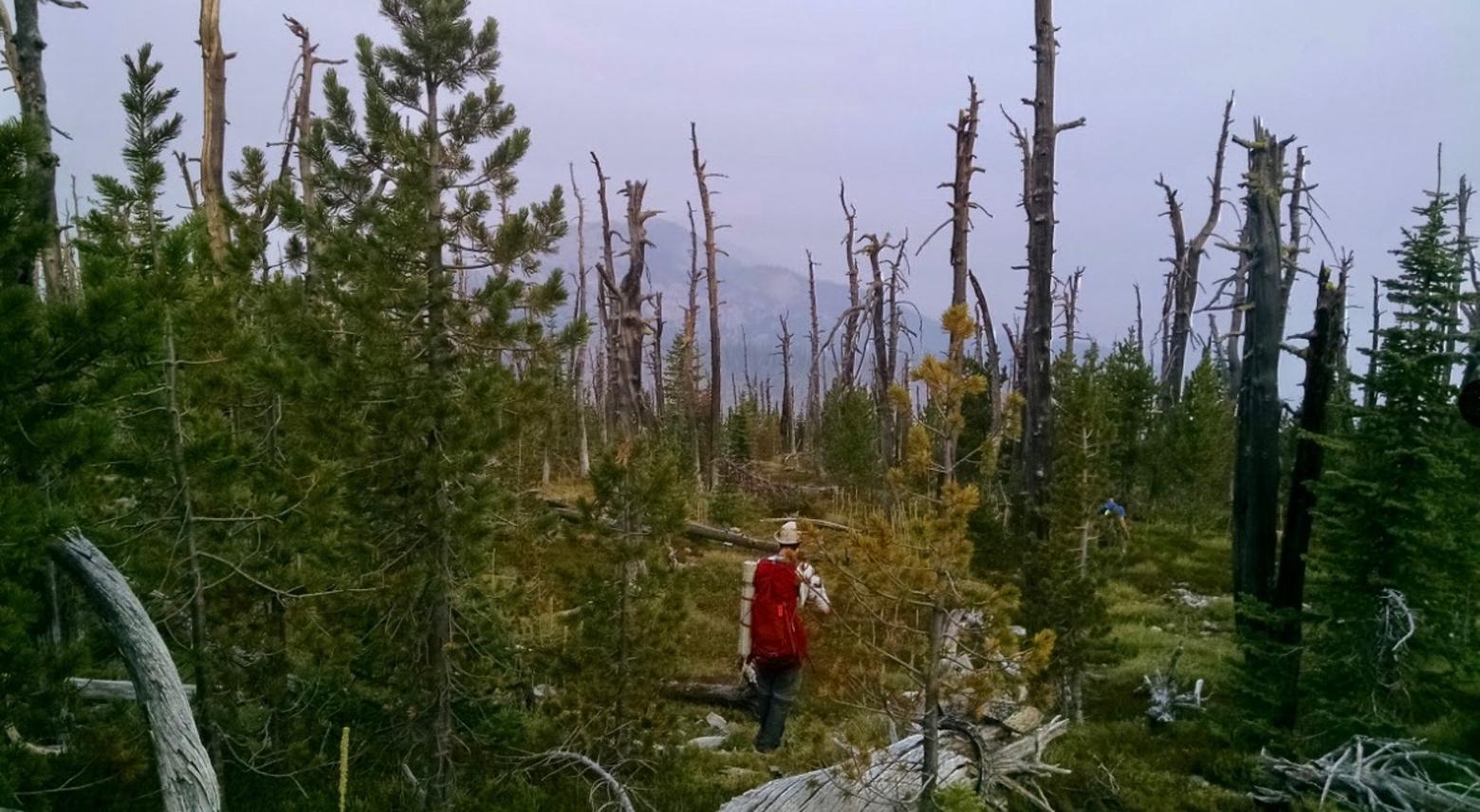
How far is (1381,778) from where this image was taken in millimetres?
5766

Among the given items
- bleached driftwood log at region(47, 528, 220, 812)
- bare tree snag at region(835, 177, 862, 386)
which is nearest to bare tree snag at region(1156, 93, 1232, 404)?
bare tree snag at region(835, 177, 862, 386)

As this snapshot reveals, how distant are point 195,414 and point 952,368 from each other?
485 centimetres

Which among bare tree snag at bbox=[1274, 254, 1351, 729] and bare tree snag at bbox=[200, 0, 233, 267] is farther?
bare tree snag at bbox=[200, 0, 233, 267]

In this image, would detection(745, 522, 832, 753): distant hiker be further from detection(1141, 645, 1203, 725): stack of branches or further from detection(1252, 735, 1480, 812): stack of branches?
detection(1141, 645, 1203, 725): stack of branches

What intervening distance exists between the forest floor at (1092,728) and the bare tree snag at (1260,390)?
1100mm

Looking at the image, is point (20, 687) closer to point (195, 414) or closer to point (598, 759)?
point (195, 414)

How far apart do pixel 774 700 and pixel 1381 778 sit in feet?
15.1

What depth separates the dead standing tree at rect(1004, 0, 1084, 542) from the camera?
39.4 feet

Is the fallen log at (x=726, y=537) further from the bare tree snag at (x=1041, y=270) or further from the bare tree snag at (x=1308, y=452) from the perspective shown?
the bare tree snag at (x=1308, y=452)

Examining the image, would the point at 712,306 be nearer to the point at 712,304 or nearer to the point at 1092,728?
the point at 712,304

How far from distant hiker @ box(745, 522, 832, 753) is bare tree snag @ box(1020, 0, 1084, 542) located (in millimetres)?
4845

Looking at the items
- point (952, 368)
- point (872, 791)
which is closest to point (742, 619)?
point (872, 791)

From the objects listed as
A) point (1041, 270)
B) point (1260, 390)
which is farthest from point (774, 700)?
point (1041, 270)

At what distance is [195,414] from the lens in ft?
19.3
